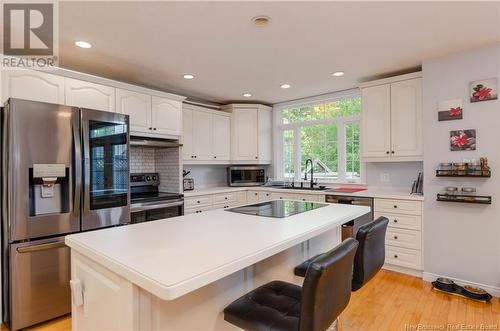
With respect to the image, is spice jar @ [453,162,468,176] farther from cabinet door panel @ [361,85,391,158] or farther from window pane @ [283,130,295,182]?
window pane @ [283,130,295,182]

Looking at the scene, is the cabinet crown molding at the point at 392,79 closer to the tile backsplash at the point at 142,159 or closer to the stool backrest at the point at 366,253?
the stool backrest at the point at 366,253

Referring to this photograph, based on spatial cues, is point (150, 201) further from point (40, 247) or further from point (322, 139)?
point (322, 139)

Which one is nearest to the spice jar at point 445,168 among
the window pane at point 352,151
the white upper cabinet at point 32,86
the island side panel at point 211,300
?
the window pane at point 352,151

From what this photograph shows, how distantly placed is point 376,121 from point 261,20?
2.13 m

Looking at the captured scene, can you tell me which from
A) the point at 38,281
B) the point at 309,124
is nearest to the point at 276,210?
the point at 38,281

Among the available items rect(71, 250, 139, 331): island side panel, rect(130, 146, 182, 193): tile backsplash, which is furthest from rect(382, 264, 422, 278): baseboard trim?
rect(71, 250, 139, 331): island side panel

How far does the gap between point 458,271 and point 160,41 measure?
11.8 ft

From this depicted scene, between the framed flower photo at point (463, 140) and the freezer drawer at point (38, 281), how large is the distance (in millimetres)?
3736

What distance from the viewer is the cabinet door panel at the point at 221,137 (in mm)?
4477

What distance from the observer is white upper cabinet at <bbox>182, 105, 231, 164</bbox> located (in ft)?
13.5

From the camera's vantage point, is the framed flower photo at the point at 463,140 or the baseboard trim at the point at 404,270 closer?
the framed flower photo at the point at 463,140

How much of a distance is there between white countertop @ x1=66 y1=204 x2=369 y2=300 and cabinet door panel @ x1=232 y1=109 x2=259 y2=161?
9.28 feet

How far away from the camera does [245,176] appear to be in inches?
189

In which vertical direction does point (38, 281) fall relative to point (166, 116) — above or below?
below
